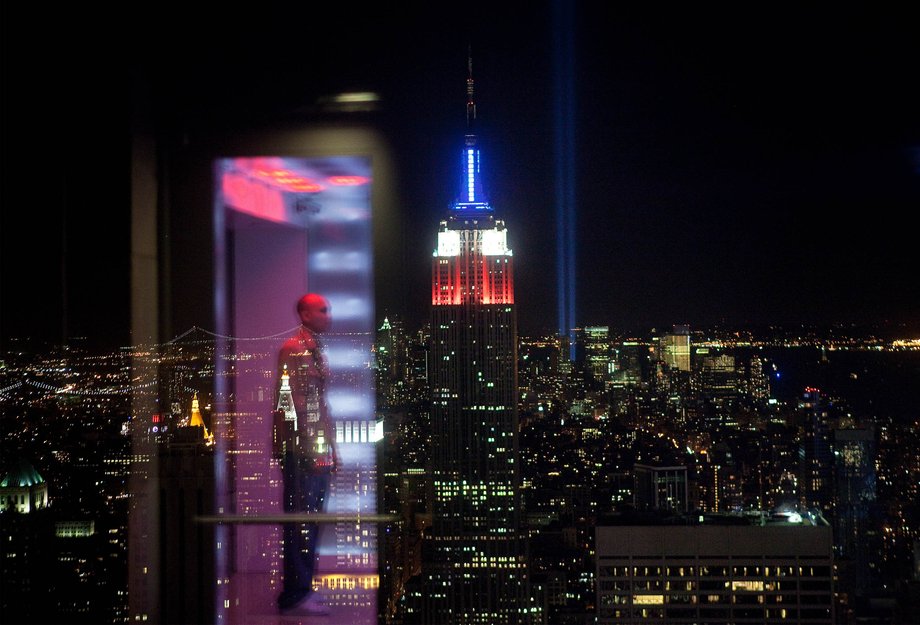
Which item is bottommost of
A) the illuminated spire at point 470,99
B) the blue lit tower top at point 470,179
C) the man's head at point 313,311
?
the man's head at point 313,311

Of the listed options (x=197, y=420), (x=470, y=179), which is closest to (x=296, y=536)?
(x=197, y=420)

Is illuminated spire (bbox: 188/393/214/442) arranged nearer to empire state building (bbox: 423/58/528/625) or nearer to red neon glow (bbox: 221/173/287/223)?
red neon glow (bbox: 221/173/287/223)

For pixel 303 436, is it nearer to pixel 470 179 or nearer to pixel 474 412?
pixel 470 179

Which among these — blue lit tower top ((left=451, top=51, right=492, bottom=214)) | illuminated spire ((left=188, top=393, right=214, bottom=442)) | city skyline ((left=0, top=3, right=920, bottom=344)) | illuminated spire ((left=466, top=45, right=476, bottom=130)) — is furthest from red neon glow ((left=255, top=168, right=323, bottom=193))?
blue lit tower top ((left=451, top=51, right=492, bottom=214))

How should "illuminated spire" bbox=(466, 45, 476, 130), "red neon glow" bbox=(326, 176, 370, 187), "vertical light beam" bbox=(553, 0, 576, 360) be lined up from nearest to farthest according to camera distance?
"red neon glow" bbox=(326, 176, 370, 187)
"illuminated spire" bbox=(466, 45, 476, 130)
"vertical light beam" bbox=(553, 0, 576, 360)

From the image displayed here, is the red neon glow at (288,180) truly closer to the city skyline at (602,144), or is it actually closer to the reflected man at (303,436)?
the city skyline at (602,144)

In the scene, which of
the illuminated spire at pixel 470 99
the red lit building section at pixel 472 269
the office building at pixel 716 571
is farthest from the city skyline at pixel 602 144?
the office building at pixel 716 571
